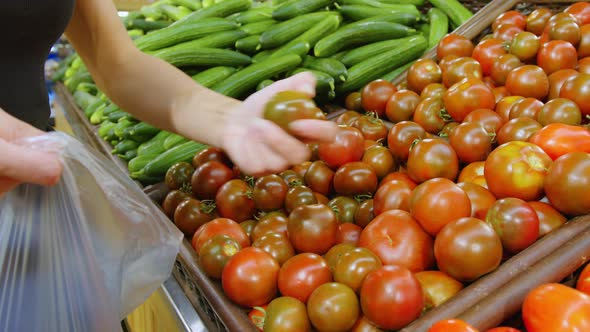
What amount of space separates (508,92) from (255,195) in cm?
98

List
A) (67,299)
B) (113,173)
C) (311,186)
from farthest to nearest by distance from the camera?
1. (311,186)
2. (113,173)
3. (67,299)

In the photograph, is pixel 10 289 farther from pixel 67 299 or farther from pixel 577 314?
pixel 577 314

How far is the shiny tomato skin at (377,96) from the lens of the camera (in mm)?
1988

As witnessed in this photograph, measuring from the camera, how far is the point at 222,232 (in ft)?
4.54

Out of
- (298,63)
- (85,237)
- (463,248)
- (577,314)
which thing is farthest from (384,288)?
(298,63)

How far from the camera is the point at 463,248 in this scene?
101cm

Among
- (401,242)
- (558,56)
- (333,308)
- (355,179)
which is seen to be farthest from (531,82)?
(333,308)

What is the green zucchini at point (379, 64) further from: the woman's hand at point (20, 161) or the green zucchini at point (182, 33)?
the woman's hand at point (20, 161)

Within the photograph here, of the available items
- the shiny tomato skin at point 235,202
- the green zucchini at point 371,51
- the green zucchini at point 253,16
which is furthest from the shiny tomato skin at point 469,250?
the green zucchini at point 253,16

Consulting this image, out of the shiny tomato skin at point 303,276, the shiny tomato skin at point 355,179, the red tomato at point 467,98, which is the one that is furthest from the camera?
the red tomato at point 467,98

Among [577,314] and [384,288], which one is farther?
[384,288]

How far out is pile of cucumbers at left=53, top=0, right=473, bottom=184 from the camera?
2311 mm

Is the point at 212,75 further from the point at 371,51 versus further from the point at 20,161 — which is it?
the point at 20,161

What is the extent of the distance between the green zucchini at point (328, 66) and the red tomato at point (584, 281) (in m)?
1.55
